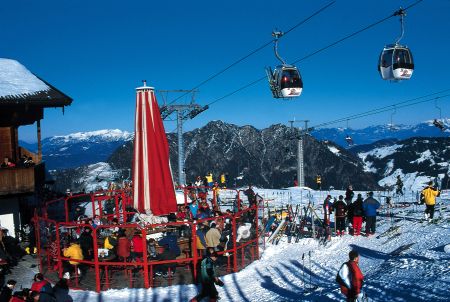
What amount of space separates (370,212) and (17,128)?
15.6m

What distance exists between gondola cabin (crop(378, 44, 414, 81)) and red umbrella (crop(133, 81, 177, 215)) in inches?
333

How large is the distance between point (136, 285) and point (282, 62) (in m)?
11.4

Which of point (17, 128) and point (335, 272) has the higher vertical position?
point (17, 128)

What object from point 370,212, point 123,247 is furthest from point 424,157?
point 123,247

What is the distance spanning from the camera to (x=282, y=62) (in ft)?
64.8

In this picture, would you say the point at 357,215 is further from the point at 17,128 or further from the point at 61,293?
the point at 17,128

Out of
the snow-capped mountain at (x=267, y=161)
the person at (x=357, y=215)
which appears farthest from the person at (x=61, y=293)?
the snow-capped mountain at (x=267, y=161)

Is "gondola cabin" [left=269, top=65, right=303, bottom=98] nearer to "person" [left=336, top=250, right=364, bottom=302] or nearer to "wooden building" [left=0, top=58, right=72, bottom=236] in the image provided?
"wooden building" [left=0, top=58, right=72, bottom=236]

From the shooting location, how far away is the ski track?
1012 cm

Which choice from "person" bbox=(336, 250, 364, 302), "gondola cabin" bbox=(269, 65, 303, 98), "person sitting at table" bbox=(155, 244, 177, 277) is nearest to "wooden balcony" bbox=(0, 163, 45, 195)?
"person sitting at table" bbox=(155, 244, 177, 277)

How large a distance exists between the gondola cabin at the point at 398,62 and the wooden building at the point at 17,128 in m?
12.9

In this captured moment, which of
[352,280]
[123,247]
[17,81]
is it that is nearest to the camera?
[352,280]

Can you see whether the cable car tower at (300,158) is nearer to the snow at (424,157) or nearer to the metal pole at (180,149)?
the metal pole at (180,149)

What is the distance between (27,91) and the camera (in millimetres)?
19562
